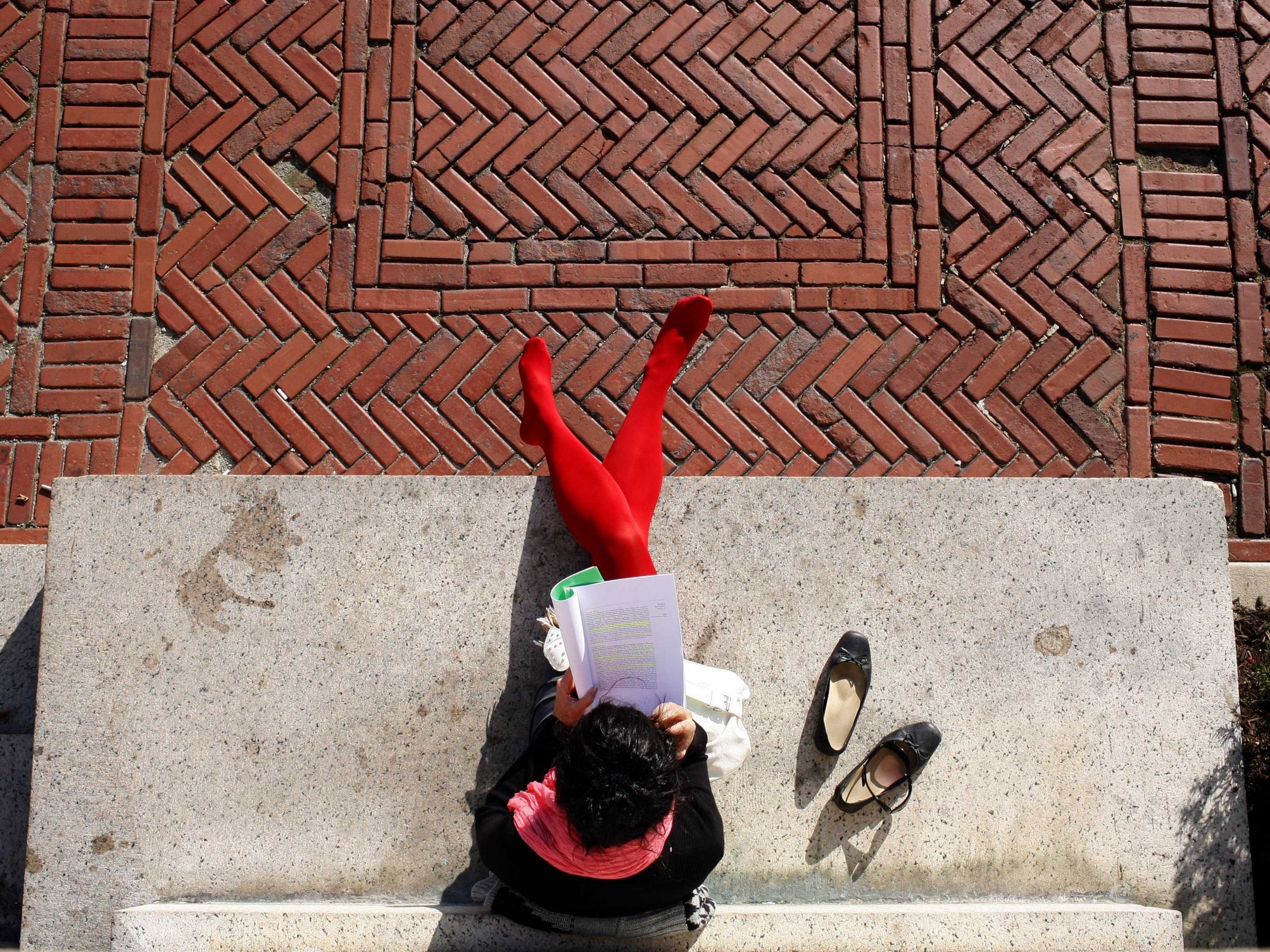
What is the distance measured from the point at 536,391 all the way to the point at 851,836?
→ 1.51 m

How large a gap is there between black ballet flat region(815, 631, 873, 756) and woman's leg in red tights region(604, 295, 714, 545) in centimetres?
62

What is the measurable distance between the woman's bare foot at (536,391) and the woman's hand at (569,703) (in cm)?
76

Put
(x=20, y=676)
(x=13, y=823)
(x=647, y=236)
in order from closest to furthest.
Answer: (x=13, y=823)
(x=20, y=676)
(x=647, y=236)

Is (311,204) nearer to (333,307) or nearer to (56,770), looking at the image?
(333,307)

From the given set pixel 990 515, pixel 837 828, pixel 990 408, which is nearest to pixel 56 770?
pixel 837 828

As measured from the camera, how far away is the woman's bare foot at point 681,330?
2818 mm

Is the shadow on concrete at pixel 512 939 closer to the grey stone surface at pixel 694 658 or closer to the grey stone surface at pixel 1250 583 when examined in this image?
the grey stone surface at pixel 694 658

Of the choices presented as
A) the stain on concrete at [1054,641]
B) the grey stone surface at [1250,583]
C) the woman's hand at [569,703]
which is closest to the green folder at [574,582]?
the woman's hand at [569,703]

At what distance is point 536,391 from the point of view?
105 inches

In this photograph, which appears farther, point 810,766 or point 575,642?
point 810,766

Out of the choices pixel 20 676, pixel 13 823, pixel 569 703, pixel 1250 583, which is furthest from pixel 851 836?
pixel 20 676

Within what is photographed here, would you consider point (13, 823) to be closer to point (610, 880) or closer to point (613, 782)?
point (610, 880)

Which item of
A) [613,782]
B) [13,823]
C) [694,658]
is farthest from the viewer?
[13,823]

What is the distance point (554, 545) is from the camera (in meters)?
2.61
